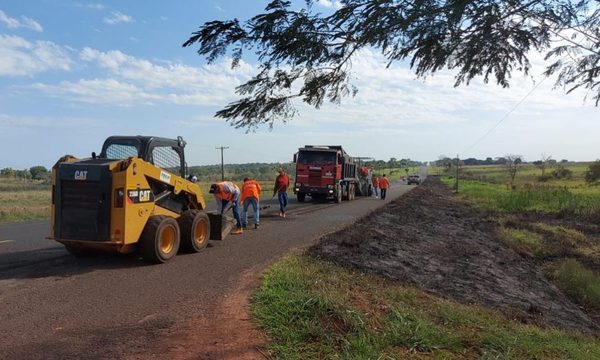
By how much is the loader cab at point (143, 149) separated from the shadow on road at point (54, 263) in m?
1.93

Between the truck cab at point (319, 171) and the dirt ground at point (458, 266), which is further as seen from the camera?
the truck cab at point (319, 171)

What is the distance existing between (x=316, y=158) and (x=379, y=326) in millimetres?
22453

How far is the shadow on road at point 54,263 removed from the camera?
9105 mm

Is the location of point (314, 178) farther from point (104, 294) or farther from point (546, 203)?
point (104, 294)

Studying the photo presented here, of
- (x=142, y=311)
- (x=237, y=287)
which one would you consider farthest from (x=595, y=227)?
(x=142, y=311)

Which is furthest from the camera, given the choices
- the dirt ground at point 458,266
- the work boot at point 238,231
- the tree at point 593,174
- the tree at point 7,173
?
the tree at point 7,173

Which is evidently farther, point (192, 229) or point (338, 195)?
point (338, 195)

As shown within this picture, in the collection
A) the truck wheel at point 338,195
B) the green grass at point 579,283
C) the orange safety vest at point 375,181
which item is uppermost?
the orange safety vest at point 375,181

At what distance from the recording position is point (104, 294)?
7.57 m

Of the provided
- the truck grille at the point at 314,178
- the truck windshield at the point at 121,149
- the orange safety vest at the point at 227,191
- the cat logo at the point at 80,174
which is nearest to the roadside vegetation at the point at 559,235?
the orange safety vest at the point at 227,191

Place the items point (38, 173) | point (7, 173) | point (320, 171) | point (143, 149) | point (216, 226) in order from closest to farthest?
point (143, 149), point (216, 226), point (320, 171), point (7, 173), point (38, 173)

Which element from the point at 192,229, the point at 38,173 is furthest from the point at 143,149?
the point at 38,173

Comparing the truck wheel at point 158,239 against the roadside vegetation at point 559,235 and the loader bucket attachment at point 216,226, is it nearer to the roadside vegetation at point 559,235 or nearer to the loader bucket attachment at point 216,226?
the loader bucket attachment at point 216,226

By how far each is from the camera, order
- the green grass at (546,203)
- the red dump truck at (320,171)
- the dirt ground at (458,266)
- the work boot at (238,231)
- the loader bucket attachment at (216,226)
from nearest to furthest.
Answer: the dirt ground at (458,266), the loader bucket attachment at (216,226), the work boot at (238,231), the red dump truck at (320,171), the green grass at (546,203)
